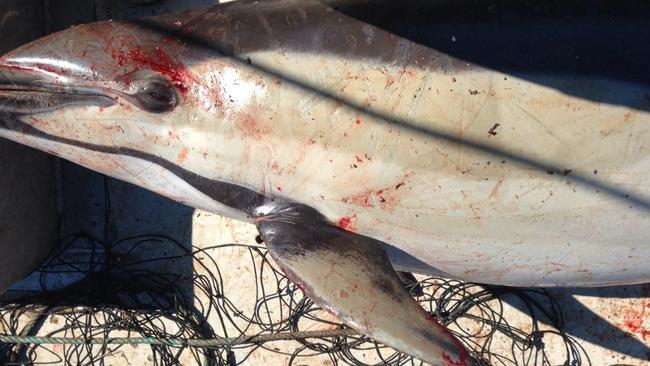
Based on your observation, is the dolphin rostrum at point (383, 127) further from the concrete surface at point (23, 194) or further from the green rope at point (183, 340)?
the green rope at point (183, 340)

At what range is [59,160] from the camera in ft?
12.0

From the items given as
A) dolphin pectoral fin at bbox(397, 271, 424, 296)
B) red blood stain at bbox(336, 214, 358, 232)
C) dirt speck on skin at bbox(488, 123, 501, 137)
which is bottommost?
red blood stain at bbox(336, 214, 358, 232)

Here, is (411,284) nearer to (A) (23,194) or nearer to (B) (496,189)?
(B) (496,189)

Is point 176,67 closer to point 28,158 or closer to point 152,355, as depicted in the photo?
point 28,158

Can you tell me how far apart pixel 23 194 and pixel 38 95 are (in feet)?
3.62

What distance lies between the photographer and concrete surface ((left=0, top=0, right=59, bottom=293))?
10.4ft

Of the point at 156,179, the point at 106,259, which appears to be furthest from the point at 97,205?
the point at 156,179

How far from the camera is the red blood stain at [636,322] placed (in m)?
3.44

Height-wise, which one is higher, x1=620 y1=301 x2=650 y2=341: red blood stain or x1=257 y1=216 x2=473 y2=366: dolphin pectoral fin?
x1=620 y1=301 x2=650 y2=341: red blood stain

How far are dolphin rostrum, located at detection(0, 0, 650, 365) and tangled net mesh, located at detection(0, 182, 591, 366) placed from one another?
3.09ft

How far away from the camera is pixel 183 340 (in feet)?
11.7

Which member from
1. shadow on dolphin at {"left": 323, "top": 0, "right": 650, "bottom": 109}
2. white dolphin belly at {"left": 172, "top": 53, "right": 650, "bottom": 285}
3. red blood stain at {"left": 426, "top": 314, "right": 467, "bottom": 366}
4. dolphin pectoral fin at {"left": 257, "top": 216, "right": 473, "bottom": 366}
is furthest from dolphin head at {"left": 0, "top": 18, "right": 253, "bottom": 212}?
red blood stain at {"left": 426, "top": 314, "right": 467, "bottom": 366}

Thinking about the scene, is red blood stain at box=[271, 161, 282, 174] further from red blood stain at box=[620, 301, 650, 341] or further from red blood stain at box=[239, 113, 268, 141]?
red blood stain at box=[620, 301, 650, 341]

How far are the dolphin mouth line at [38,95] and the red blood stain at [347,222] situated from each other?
0.93 m
